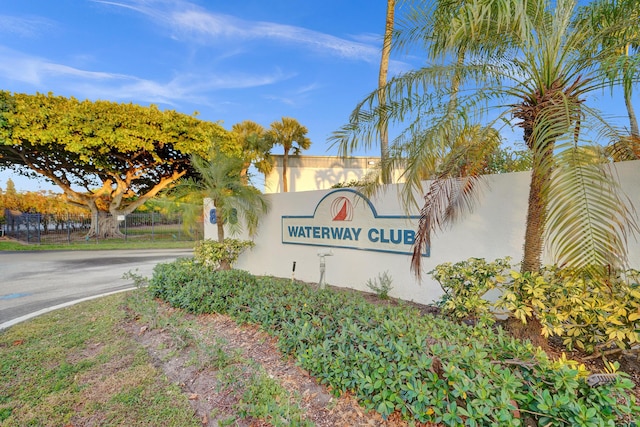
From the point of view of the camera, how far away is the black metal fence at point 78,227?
65.7ft

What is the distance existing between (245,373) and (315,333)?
74cm

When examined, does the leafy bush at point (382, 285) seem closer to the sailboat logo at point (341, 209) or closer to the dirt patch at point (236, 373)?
the sailboat logo at point (341, 209)

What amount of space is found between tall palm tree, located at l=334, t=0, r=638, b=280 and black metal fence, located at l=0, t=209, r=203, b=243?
19.0 metres

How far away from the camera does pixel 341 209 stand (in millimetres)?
6988

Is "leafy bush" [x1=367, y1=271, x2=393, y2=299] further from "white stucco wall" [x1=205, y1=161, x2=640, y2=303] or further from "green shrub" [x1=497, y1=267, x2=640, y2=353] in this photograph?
"green shrub" [x1=497, y1=267, x2=640, y2=353]

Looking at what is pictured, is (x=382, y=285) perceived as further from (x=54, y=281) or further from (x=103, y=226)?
(x=103, y=226)

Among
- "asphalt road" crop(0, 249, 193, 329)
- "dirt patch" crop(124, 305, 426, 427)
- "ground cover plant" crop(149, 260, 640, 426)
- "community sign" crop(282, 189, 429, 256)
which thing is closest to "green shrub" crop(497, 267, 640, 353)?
"ground cover plant" crop(149, 260, 640, 426)

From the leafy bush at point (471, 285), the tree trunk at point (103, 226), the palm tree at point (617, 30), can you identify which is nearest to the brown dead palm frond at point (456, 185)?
the leafy bush at point (471, 285)

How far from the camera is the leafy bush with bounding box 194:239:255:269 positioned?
26.3ft

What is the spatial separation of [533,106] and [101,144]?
17.6 m

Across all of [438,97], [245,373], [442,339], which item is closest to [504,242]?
[438,97]

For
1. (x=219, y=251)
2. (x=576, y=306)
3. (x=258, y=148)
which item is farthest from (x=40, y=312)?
(x=258, y=148)

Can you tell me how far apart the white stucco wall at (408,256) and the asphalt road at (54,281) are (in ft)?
11.1

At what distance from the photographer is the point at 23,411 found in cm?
274
